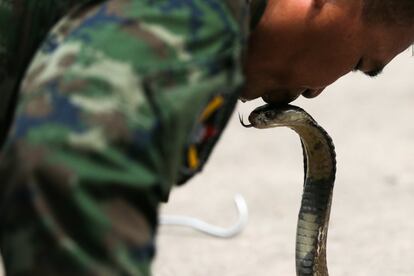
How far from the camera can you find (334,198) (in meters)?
4.11

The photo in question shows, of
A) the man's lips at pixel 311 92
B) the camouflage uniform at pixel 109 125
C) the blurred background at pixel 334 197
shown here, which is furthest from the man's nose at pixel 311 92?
the blurred background at pixel 334 197

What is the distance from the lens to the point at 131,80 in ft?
4.06

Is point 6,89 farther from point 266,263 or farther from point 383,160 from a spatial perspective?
point 383,160

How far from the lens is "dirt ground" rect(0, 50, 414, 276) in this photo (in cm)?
340

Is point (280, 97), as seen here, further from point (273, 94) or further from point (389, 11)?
point (389, 11)

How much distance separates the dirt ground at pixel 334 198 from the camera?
3396mm

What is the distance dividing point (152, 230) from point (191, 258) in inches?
87.9

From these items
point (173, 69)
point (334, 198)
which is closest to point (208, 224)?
point (334, 198)

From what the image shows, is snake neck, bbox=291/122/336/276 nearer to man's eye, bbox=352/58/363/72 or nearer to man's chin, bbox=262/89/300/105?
man's chin, bbox=262/89/300/105

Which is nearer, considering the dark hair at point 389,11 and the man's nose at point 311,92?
the dark hair at point 389,11

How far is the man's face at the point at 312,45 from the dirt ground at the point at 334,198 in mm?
1581

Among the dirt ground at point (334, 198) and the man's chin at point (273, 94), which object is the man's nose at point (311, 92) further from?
the dirt ground at point (334, 198)

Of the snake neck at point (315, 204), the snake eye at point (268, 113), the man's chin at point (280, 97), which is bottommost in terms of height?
the snake neck at point (315, 204)

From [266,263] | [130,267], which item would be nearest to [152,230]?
[130,267]
